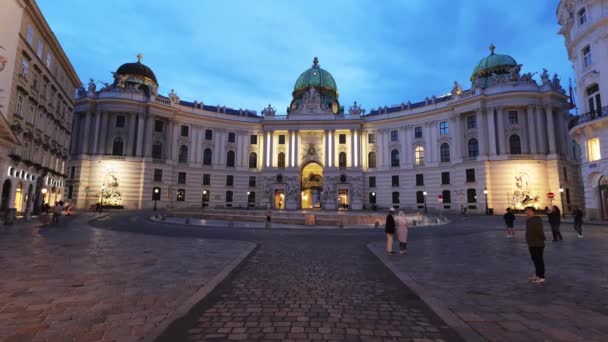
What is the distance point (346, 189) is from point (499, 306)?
51699 mm

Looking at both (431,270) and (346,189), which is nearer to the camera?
(431,270)

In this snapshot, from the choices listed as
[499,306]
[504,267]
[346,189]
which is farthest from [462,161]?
[499,306]

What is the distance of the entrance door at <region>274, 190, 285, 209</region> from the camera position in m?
58.2

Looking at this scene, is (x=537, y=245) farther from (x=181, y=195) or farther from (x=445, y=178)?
(x=181, y=195)

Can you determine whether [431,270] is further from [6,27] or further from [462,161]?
[462,161]

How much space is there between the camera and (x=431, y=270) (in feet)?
29.0

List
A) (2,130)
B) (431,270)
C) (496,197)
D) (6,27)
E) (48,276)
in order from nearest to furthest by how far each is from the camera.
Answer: (48,276) → (431,270) → (2,130) → (6,27) → (496,197)

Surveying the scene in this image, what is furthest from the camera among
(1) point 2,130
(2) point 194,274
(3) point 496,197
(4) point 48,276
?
(3) point 496,197

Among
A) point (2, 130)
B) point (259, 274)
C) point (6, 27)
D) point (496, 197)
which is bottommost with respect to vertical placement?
point (259, 274)

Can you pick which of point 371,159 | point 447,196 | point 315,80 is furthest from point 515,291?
point 315,80

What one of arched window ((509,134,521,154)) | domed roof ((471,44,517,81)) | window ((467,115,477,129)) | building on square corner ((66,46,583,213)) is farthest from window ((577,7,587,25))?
domed roof ((471,44,517,81))

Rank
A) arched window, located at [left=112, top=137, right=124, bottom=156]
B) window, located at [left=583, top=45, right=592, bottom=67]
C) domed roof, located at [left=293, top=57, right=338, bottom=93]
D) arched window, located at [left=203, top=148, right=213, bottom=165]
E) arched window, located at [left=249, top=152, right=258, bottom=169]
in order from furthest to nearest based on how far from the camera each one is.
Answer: domed roof, located at [left=293, top=57, right=338, bottom=93], arched window, located at [left=249, top=152, right=258, bottom=169], arched window, located at [left=203, top=148, right=213, bottom=165], arched window, located at [left=112, top=137, right=124, bottom=156], window, located at [left=583, top=45, right=592, bottom=67]

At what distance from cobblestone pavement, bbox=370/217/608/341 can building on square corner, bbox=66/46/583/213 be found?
125 ft

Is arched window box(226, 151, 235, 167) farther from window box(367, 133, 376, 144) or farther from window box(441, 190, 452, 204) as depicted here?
window box(441, 190, 452, 204)
